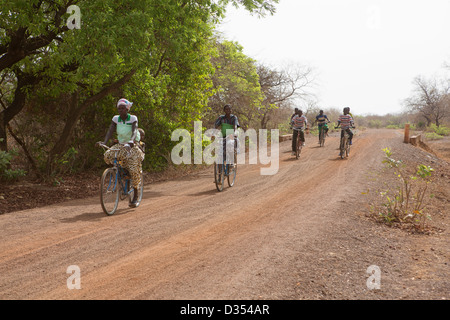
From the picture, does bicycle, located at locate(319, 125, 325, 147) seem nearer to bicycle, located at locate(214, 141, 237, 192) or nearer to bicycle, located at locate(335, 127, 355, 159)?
bicycle, located at locate(335, 127, 355, 159)

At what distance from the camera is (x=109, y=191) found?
731 cm

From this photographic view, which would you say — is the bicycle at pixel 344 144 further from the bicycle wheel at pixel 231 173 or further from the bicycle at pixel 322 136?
the bicycle wheel at pixel 231 173

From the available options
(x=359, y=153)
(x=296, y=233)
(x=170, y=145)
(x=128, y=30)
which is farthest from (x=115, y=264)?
(x=359, y=153)

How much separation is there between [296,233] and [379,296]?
7.12 ft

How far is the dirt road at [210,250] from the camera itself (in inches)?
158

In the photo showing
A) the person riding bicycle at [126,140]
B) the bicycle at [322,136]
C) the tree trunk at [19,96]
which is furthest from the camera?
the bicycle at [322,136]

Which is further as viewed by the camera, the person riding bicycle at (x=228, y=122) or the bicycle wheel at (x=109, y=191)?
the person riding bicycle at (x=228, y=122)

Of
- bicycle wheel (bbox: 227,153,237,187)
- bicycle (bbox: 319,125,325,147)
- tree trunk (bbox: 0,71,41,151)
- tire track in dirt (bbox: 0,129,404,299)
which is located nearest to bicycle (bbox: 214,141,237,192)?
bicycle wheel (bbox: 227,153,237,187)

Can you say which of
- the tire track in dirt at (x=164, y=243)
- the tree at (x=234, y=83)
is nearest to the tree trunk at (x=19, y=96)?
the tire track in dirt at (x=164, y=243)

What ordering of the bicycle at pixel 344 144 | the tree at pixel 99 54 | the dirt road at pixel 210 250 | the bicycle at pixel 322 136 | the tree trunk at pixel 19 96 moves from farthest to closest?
1. the bicycle at pixel 322 136
2. the bicycle at pixel 344 144
3. the tree trunk at pixel 19 96
4. the tree at pixel 99 54
5. the dirt road at pixel 210 250

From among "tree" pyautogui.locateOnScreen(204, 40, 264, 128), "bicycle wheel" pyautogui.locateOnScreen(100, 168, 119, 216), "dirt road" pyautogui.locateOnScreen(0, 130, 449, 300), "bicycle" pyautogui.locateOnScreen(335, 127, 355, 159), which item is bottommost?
"dirt road" pyautogui.locateOnScreen(0, 130, 449, 300)

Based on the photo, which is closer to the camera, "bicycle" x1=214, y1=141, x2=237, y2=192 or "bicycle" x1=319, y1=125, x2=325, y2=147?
"bicycle" x1=214, y1=141, x2=237, y2=192

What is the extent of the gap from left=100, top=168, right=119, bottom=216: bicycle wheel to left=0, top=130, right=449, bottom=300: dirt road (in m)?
0.22

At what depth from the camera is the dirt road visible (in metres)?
4.01
